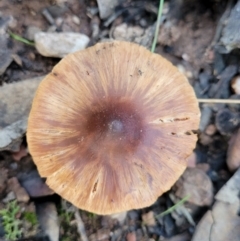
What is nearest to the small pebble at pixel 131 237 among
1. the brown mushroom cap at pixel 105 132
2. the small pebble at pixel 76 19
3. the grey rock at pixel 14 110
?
the brown mushroom cap at pixel 105 132

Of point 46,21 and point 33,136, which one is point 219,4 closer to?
point 46,21

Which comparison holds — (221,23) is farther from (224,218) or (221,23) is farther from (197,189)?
(224,218)

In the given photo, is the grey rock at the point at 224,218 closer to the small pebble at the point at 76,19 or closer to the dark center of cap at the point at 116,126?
the dark center of cap at the point at 116,126

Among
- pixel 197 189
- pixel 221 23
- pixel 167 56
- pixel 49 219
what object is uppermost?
pixel 221 23

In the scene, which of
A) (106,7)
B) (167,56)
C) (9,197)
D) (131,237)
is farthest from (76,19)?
(131,237)

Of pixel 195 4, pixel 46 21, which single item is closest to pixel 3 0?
pixel 46 21

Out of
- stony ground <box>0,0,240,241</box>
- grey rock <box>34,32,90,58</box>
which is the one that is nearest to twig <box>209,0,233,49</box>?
stony ground <box>0,0,240,241</box>
